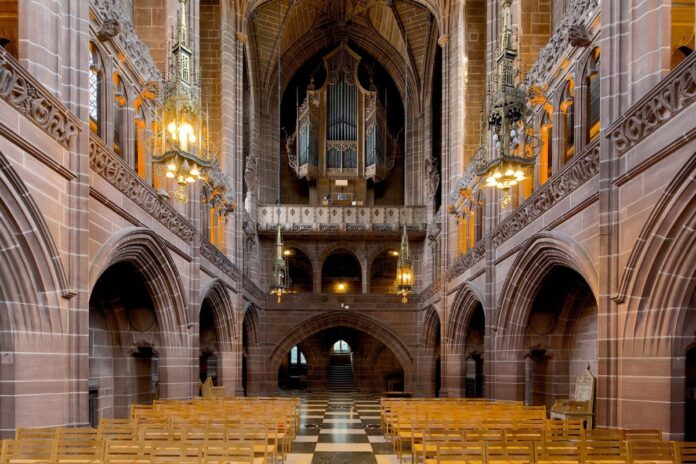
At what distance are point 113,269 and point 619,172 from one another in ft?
33.2

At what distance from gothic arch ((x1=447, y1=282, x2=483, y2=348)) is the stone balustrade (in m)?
8.43

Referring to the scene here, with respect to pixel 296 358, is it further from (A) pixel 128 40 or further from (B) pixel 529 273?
(A) pixel 128 40

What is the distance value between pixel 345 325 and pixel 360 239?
401 cm

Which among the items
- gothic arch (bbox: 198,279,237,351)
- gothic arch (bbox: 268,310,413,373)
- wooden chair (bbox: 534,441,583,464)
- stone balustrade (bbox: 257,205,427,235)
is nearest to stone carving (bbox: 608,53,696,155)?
wooden chair (bbox: 534,441,583,464)

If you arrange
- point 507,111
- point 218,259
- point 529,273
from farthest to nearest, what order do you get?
point 218,259
point 529,273
point 507,111

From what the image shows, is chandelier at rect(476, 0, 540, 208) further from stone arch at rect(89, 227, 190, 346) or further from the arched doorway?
the arched doorway

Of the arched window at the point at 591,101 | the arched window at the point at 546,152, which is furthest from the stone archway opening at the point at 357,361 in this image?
the arched window at the point at 591,101

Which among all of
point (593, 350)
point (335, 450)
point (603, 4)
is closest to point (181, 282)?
point (335, 450)

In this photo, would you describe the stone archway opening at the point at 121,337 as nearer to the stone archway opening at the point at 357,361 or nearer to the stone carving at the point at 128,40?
the stone carving at the point at 128,40

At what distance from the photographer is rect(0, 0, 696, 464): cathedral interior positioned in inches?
356

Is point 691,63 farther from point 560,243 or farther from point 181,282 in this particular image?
point 181,282

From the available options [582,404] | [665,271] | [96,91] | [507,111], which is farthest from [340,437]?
[96,91]

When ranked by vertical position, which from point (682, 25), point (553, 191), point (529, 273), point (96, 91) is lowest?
point (529, 273)

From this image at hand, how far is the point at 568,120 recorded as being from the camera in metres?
14.8
